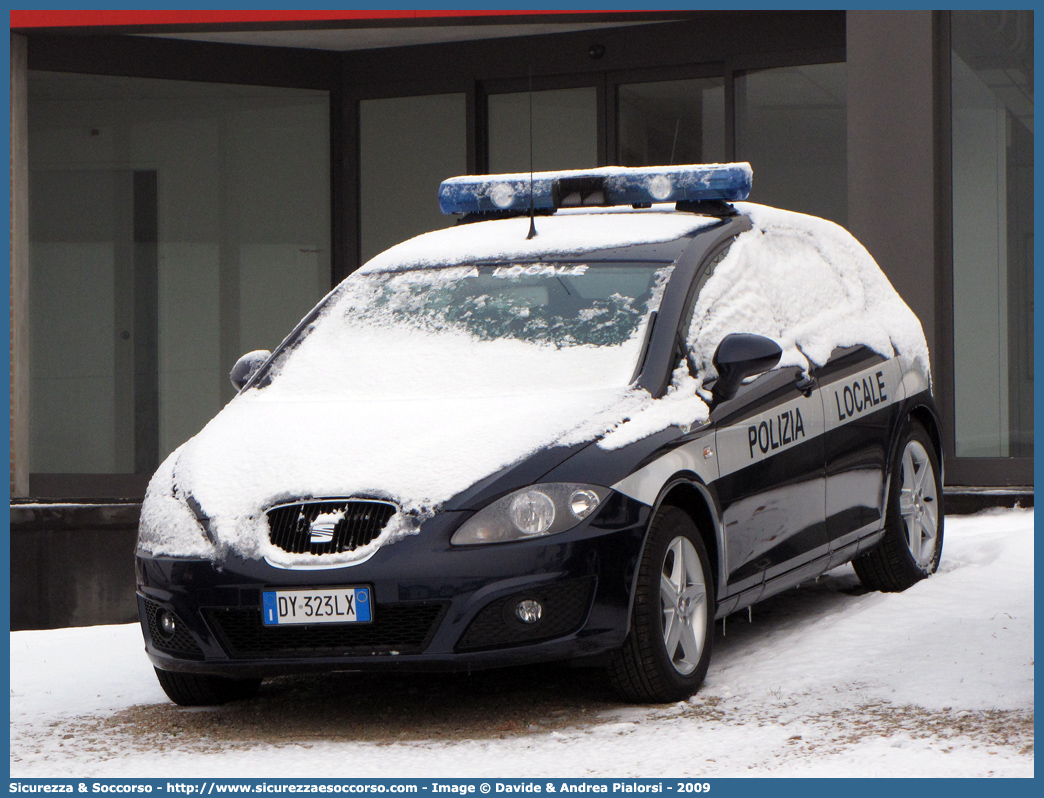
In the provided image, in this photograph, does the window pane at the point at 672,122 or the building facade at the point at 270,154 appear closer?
the building facade at the point at 270,154

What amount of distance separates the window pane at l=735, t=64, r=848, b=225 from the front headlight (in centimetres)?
734

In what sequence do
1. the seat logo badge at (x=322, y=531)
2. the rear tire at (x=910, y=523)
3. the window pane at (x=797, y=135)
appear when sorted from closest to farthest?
the seat logo badge at (x=322, y=531)
the rear tire at (x=910, y=523)
the window pane at (x=797, y=135)

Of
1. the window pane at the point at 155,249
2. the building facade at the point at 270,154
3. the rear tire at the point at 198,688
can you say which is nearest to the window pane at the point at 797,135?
the building facade at the point at 270,154

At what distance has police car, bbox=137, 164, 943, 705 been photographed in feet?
15.9

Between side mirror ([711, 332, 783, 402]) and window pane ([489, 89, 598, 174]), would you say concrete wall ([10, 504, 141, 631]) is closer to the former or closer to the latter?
window pane ([489, 89, 598, 174])

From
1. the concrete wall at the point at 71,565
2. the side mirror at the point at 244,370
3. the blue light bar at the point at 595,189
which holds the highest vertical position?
the blue light bar at the point at 595,189

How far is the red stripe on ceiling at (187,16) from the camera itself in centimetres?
1147

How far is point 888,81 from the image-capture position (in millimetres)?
10172

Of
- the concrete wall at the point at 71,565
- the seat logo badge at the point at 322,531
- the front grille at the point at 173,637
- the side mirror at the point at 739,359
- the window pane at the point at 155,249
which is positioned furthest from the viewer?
the window pane at the point at 155,249

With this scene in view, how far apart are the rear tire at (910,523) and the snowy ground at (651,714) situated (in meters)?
0.15

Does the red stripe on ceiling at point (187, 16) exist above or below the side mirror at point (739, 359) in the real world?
above

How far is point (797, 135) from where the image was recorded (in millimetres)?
11750

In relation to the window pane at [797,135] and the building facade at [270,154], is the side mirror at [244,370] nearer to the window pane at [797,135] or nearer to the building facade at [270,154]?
the building facade at [270,154]

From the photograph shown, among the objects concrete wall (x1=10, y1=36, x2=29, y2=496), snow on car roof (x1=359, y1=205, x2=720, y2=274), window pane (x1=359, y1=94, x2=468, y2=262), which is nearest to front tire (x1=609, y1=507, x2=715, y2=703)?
snow on car roof (x1=359, y1=205, x2=720, y2=274)
